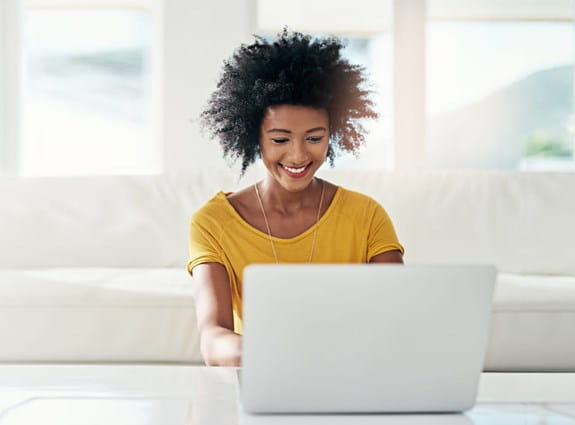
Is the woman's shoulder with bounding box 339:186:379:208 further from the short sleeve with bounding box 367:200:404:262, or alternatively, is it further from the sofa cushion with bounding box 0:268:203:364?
the sofa cushion with bounding box 0:268:203:364

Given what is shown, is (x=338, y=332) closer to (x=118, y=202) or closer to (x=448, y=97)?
(x=118, y=202)

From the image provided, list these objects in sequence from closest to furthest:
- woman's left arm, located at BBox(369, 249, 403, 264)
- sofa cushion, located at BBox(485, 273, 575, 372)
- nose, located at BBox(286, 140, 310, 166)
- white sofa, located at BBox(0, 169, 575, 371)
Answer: nose, located at BBox(286, 140, 310, 166) < woman's left arm, located at BBox(369, 249, 403, 264) < sofa cushion, located at BBox(485, 273, 575, 372) < white sofa, located at BBox(0, 169, 575, 371)

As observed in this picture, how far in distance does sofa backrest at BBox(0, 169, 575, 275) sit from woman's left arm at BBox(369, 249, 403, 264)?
36.2 inches

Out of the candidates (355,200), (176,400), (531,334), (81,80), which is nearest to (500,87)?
(81,80)

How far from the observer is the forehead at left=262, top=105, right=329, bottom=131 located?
5.12 feet

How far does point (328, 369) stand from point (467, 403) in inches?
6.3

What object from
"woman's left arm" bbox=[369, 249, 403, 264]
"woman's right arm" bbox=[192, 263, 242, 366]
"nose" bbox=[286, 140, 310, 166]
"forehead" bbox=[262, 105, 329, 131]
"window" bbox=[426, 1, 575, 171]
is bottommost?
"woman's right arm" bbox=[192, 263, 242, 366]

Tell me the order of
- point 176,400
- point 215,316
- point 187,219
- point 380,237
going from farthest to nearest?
point 187,219
point 380,237
point 215,316
point 176,400

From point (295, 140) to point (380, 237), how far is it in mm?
306

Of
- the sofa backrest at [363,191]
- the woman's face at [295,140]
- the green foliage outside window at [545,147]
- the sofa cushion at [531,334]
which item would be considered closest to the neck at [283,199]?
the woman's face at [295,140]

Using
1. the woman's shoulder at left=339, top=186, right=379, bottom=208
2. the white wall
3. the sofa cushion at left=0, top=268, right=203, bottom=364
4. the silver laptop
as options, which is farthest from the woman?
the white wall

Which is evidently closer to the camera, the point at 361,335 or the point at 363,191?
the point at 361,335

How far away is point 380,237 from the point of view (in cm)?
170

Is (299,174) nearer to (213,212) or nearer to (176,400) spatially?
(213,212)
